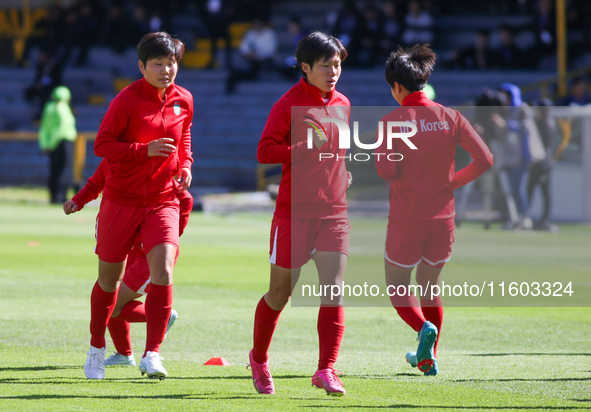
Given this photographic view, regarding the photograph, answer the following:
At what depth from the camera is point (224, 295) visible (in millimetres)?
8969

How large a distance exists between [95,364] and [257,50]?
21969mm

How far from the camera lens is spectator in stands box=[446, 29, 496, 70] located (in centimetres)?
2502

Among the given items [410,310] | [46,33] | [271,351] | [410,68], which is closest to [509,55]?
[46,33]

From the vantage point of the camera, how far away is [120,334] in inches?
228

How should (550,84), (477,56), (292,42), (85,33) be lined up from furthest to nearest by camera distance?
(85,33) < (292,42) < (477,56) < (550,84)

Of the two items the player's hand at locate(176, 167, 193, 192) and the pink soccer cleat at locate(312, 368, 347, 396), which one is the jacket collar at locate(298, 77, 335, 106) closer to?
the player's hand at locate(176, 167, 193, 192)

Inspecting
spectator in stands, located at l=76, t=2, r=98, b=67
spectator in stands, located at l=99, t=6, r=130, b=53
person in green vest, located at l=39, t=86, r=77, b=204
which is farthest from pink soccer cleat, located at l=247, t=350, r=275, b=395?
spectator in stands, located at l=76, t=2, r=98, b=67

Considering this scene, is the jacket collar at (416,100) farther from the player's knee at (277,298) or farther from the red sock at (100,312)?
the red sock at (100,312)

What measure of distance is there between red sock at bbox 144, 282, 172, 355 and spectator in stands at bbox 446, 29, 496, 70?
2093 centimetres

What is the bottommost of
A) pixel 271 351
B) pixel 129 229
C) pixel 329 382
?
pixel 271 351

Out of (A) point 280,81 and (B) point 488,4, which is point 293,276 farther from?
(B) point 488,4

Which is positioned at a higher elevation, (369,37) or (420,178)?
(369,37)

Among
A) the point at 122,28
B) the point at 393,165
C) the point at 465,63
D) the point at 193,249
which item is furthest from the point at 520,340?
the point at 122,28

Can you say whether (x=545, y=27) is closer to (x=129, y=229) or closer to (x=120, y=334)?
(x=120, y=334)
